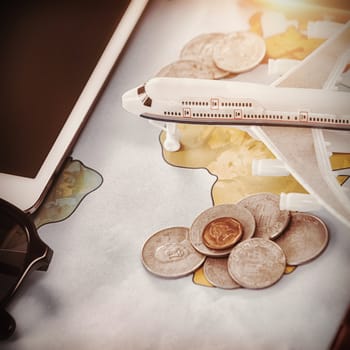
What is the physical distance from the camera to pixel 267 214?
69cm

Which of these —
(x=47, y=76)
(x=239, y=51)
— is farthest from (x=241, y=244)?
(x=47, y=76)

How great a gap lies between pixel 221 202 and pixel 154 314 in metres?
0.18

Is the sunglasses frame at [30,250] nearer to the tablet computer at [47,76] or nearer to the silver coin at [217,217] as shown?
the tablet computer at [47,76]

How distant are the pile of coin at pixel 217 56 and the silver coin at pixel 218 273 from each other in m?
0.33

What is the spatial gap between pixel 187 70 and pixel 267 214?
31 cm

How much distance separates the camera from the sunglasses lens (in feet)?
2.30

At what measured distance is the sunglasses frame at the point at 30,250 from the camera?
678mm

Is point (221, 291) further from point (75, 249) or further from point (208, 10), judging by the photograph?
point (208, 10)

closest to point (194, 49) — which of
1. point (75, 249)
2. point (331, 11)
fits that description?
point (331, 11)

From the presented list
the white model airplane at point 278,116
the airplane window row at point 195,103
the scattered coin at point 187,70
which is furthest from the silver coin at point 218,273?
the scattered coin at point 187,70

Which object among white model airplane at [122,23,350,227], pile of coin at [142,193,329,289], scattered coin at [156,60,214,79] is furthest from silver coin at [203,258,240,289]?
scattered coin at [156,60,214,79]

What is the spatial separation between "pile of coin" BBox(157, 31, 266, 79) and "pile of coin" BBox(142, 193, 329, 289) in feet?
0.85

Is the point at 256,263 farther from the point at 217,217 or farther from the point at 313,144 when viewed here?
the point at 313,144

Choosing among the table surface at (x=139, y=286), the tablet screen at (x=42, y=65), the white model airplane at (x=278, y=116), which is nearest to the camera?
the table surface at (x=139, y=286)
